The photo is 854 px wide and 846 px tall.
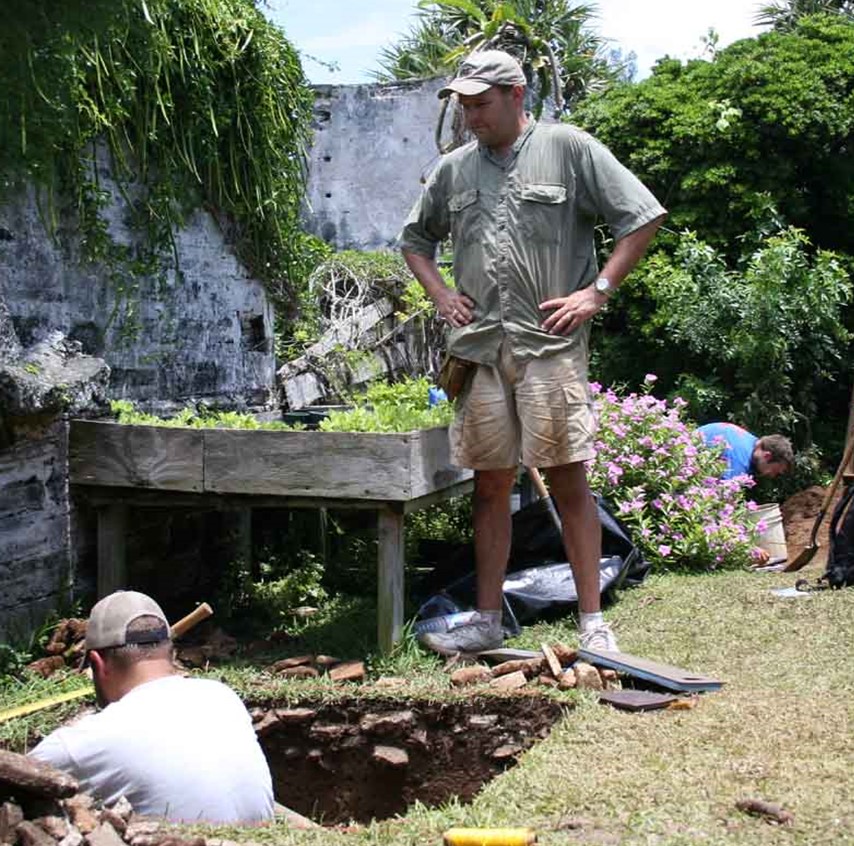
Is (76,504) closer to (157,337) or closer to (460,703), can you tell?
(157,337)

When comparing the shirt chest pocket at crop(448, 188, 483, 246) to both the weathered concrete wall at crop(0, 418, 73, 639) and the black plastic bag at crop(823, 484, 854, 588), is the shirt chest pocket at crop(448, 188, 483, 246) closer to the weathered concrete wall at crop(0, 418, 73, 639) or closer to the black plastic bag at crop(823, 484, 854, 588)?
the weathered concrete wall at crop(0, 418, 73, 639)

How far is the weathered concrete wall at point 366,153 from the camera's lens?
17891 millimetres

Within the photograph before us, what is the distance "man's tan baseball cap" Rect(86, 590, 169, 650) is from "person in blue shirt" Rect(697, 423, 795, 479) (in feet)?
18.5

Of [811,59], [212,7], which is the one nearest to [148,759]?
[212,7]

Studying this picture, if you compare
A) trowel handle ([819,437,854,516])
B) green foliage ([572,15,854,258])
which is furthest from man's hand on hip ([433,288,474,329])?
green foliage ([572,15,854,258])

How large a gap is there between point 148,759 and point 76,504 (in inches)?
102

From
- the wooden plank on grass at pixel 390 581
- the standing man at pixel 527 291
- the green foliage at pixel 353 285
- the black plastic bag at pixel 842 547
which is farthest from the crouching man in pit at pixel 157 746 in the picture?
the green foliage at pixel 353 285

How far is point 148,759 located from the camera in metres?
3.27

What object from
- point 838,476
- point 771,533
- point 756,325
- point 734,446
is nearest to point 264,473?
point 838,476

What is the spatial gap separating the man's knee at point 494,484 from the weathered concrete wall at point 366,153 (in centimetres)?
1260

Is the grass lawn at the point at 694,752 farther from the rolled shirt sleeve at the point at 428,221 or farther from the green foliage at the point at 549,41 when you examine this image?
the green foliage at the point at 549,41

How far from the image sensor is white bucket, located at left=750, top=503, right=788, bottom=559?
8188mm

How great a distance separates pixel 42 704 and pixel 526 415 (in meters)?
2.14

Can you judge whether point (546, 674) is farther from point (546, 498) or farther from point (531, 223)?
point (531, 223)
